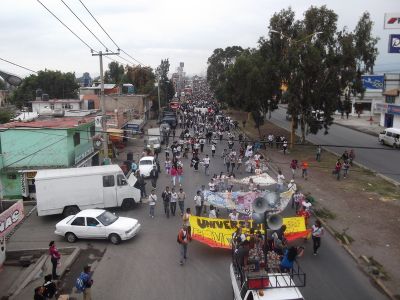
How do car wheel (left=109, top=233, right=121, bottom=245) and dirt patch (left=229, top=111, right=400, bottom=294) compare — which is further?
car wheel (left=109, top=233, right=121, bottom=245)

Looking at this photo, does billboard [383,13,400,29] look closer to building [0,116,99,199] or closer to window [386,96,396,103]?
building [0,116,99,199]

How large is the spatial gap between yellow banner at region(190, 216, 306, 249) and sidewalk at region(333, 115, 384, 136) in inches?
1488

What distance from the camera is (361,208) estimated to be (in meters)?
21.2

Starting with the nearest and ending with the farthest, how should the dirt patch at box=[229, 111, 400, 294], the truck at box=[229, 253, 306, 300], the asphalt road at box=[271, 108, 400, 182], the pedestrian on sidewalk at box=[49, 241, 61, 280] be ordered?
the truck at box=[229, 253, 306, 300]
the pedestrian on sidewalk at box=[49, 241, 61, 280]
the dirt patch at box=[229, 111, 400, 294]
the asphalt road at box=[271, 108, 400, 182]

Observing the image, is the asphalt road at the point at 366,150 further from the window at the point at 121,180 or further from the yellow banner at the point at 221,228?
the window at the point at 121,180

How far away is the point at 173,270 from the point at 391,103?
4724 cm

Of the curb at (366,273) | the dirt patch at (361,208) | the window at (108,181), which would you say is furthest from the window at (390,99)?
the window at (108,181)

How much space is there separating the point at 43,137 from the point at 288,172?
1720cm

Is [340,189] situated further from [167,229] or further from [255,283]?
[255,283]

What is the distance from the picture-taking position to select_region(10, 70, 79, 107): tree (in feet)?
257

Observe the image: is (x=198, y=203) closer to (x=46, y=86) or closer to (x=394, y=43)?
(x=394, y=43)

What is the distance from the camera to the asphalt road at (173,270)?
12.7m

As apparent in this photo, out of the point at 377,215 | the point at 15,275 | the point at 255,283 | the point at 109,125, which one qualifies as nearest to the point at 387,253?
the point at 377,215

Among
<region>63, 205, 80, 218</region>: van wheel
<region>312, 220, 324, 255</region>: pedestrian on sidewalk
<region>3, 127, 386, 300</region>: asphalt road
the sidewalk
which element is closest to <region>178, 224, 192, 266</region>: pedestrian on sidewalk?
<region>3, 127, 386, 300</region>: asphalt road
